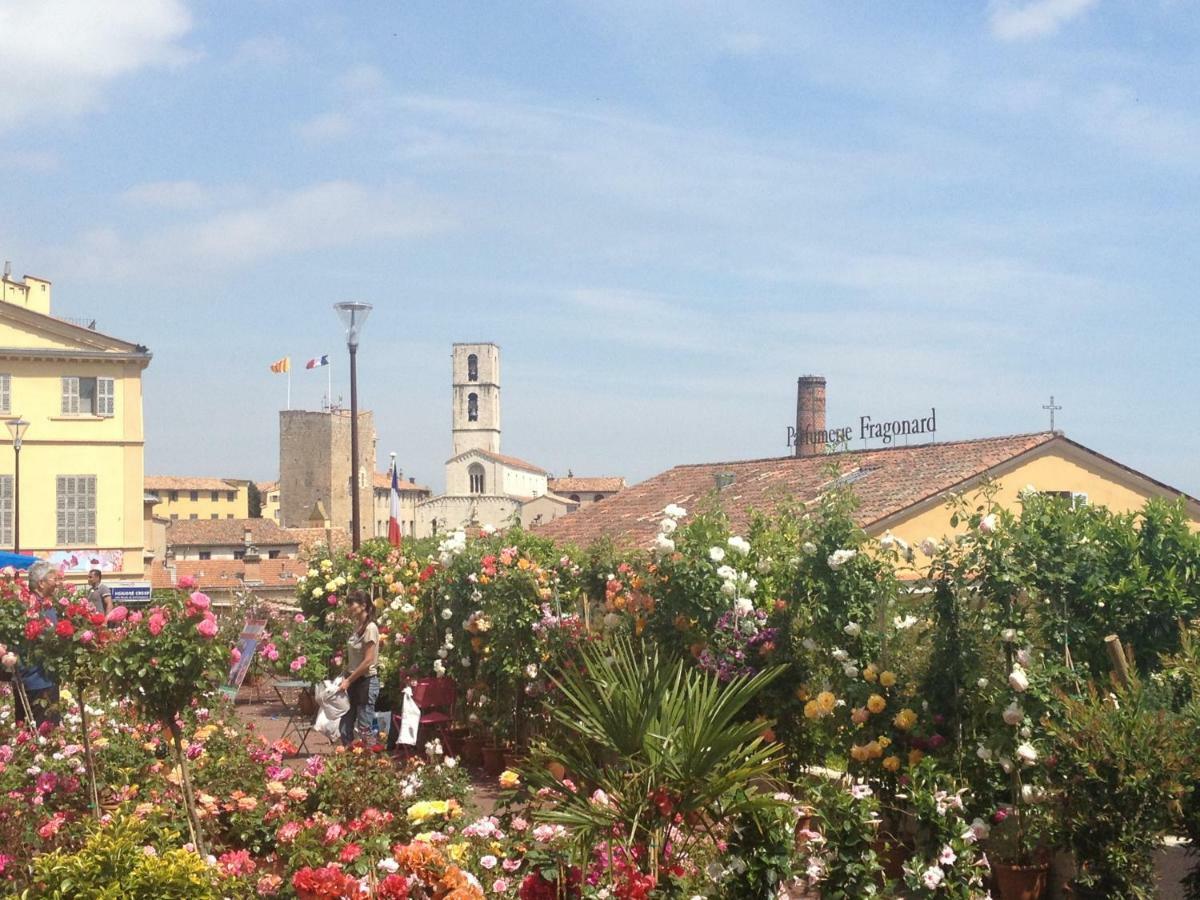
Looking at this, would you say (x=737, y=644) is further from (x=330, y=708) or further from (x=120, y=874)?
(x=120, y=874)

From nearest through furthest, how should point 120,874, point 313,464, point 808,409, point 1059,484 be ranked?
point 120,874 < point 1059,484 < point 808,409 < point 313,464

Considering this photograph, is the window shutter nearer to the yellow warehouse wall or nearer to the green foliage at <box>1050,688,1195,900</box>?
the yellow warehouse wall

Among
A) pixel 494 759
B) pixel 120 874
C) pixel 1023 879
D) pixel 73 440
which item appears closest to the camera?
pixel 120 874

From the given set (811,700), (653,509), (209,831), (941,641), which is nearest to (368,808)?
(209,831)

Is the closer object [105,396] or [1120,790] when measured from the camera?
[1120,790]

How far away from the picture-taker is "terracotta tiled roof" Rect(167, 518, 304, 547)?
71.5 meters

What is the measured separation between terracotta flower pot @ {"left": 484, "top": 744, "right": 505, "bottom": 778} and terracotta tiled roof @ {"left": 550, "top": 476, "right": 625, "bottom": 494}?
9056 centimetres

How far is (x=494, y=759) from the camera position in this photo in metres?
9.84

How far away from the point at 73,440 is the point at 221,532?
45.6m

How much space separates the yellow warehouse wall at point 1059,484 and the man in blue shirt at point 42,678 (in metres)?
14.4

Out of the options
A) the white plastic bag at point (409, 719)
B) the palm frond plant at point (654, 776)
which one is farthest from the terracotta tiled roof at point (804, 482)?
the palm frond plant at point (654, 776)

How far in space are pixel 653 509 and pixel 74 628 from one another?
72.5 feet

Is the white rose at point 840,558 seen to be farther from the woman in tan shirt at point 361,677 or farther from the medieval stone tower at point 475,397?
the medieval stone tower at point 475,397

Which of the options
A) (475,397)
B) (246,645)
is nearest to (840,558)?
(246,645)
